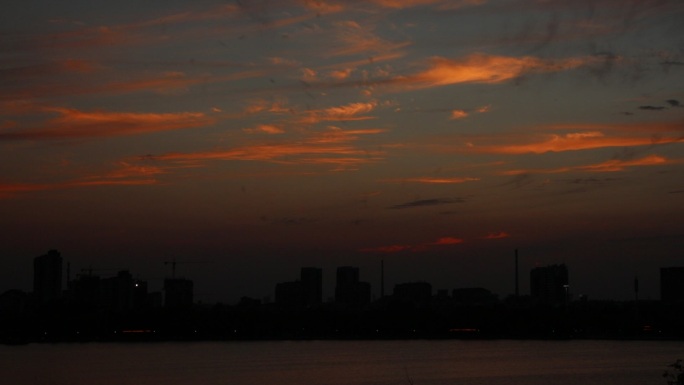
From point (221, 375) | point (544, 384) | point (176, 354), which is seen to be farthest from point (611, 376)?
point (176, 354)

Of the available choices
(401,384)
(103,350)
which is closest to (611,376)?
(401,384)

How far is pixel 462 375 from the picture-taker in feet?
401

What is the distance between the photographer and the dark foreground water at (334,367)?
378ft

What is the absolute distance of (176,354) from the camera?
17550 cm

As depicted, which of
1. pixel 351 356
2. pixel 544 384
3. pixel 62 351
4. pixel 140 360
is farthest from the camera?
pixel 62 351

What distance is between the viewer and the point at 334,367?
137 m

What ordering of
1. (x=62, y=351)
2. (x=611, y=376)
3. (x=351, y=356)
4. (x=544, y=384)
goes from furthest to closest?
(x=62, y=351) < (x=351, y=356) < (x=611, y=376) < (x=544, y=384)

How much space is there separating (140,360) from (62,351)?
126 feet

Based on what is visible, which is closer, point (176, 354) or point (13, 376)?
point (13, 376)

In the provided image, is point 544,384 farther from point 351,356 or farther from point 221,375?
point 351,356

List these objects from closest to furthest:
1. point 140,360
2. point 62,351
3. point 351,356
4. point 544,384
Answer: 1. point 544,384
2. point 140,360
3. point 351,356
4. point 62,351

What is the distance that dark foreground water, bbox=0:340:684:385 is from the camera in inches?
4530

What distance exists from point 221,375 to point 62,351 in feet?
241

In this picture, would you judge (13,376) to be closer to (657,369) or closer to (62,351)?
(62,351)
